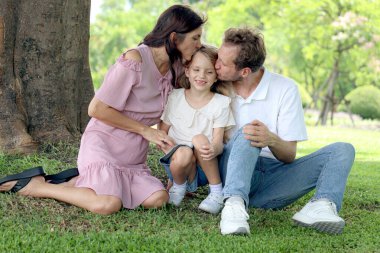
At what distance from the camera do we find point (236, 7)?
22.8 meters

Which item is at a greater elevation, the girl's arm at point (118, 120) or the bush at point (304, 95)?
the girl's arm at point (118, 120)

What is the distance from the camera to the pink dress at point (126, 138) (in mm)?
4316

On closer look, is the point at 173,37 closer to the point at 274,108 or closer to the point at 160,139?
the point at 160,139

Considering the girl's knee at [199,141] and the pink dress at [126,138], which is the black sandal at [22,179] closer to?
the pink dress at [126,138]

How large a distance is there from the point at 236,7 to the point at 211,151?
19232 mm

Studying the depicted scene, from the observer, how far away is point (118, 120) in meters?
4.41

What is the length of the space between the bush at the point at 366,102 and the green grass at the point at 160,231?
17.0 m

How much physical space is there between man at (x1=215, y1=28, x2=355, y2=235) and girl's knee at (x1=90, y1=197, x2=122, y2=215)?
0.74m

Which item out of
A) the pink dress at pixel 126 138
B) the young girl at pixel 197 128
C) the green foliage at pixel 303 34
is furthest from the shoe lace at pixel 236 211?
the green foliage at pixel 303 34

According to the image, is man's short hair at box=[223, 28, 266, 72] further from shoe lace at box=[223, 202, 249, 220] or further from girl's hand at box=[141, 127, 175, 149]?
shoe lace at box=[223, 202, 249, 220]

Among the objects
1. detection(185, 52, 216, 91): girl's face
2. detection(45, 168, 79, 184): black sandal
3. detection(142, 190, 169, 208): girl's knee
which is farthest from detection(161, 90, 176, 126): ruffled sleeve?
detection(45, 168, 79, 184): black sandal

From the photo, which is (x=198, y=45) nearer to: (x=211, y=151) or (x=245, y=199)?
(x=211, y=151)

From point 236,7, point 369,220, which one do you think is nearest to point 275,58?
point 236,7

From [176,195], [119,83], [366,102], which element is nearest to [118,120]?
[119,83]
